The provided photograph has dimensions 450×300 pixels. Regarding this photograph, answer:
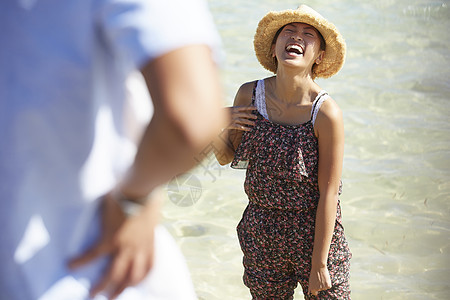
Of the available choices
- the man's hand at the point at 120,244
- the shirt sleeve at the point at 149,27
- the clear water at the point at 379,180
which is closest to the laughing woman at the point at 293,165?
the clear water at the point at 379,180

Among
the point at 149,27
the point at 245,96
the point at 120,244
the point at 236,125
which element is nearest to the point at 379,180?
the point at 245,96

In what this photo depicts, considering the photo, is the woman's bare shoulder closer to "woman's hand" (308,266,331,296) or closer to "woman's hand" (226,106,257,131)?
"woman's hand" (226,106,257,131)

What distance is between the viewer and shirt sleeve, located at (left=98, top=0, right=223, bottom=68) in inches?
36.3

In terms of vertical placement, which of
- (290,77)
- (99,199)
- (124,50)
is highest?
(124,50)

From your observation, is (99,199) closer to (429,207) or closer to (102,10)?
(102,10)

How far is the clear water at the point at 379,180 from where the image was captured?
174 inches

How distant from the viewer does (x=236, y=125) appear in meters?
2.89

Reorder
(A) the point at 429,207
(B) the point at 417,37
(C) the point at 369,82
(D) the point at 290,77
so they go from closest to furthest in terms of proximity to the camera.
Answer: (D) the point at 290,77 < (A) the point at 429,207 < (C) the point at 369,82 < (B) the point at 417,37

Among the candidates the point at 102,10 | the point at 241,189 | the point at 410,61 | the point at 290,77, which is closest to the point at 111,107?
the point at 102,10

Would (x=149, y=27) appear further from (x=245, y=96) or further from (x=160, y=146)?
(x=245, y=96)

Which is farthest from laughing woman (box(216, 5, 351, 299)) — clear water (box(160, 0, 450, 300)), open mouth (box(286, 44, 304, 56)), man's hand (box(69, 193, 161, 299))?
man's hand (box(69, 193, 161, 299))

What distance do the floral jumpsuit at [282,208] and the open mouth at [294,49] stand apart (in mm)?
202

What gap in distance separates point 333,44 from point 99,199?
82.7 inches

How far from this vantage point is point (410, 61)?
28.6ft
